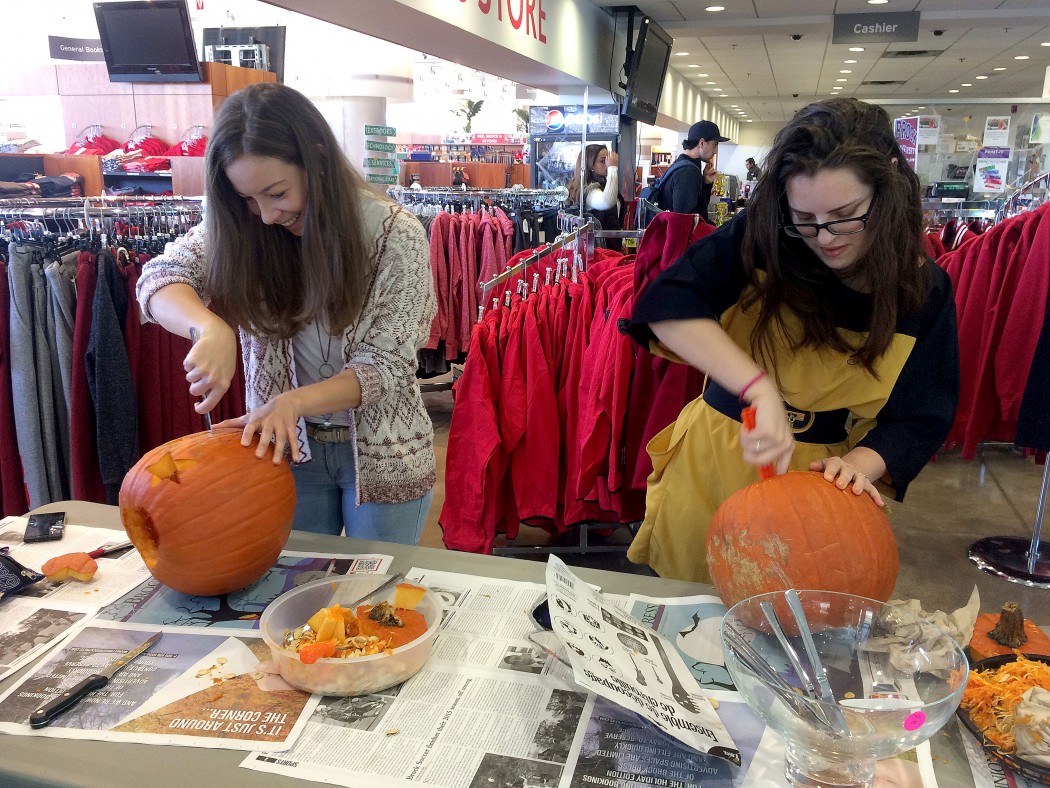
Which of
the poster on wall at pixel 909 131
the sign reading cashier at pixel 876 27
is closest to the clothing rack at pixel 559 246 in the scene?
the poster on wall at pixel 909 131

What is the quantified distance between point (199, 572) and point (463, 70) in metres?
14.6

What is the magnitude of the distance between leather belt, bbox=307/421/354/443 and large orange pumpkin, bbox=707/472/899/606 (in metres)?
0.81

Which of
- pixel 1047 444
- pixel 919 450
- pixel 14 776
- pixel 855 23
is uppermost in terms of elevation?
pixel 855 23

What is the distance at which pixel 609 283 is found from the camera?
2.61 m

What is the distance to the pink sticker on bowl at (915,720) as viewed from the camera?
2.59 feet

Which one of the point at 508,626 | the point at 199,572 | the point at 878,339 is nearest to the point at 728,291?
the point at 878,339

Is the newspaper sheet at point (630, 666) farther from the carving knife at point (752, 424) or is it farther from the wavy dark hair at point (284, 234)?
the wavy dark hair at point (284, 234)

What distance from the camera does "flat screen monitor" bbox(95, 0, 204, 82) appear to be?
4.70 metres

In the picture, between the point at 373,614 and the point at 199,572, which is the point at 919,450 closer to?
the point at 373,614

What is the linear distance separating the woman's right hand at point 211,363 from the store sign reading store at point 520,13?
4.22m

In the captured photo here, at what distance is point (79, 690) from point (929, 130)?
19.7ft

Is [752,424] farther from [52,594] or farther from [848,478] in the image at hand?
[52,594]

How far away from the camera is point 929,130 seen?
5.36 m

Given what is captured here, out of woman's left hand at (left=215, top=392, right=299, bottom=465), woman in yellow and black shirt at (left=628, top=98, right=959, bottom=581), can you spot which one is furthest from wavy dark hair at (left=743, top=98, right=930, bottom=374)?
woman's left hand at (left=215, top=392, right=299, bottom=465)
